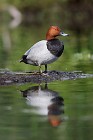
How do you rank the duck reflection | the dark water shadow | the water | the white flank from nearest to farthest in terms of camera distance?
the water, the duck reflection, the dark water shadow, the white flank

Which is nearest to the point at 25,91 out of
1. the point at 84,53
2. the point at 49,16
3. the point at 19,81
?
the point at 19,81

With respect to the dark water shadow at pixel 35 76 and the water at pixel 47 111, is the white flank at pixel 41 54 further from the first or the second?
the water at pixel 47 111

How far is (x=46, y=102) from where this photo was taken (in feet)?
30.6

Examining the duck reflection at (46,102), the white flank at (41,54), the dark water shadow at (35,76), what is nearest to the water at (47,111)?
the duck reflection at (46,102)

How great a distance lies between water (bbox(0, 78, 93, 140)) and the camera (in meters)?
7.39

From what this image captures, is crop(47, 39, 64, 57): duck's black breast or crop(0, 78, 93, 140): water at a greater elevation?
crop(47, 39, 64, 57): duck's black breast

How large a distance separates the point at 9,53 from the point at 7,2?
99.9 feet

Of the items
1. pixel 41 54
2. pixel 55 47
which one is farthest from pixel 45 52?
pixel 55 47

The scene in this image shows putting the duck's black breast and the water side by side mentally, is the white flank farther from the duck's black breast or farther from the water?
the water

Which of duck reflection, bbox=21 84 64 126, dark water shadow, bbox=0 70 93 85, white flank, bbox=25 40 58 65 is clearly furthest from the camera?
white flank, bbox=25 40 58 65

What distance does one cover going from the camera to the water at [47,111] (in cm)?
739

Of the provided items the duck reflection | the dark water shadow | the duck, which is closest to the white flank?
the duck

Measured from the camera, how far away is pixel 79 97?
9.85m

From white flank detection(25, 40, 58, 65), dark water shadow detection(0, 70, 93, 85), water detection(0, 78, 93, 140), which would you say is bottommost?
water detection(0, 78, 93, 140)
